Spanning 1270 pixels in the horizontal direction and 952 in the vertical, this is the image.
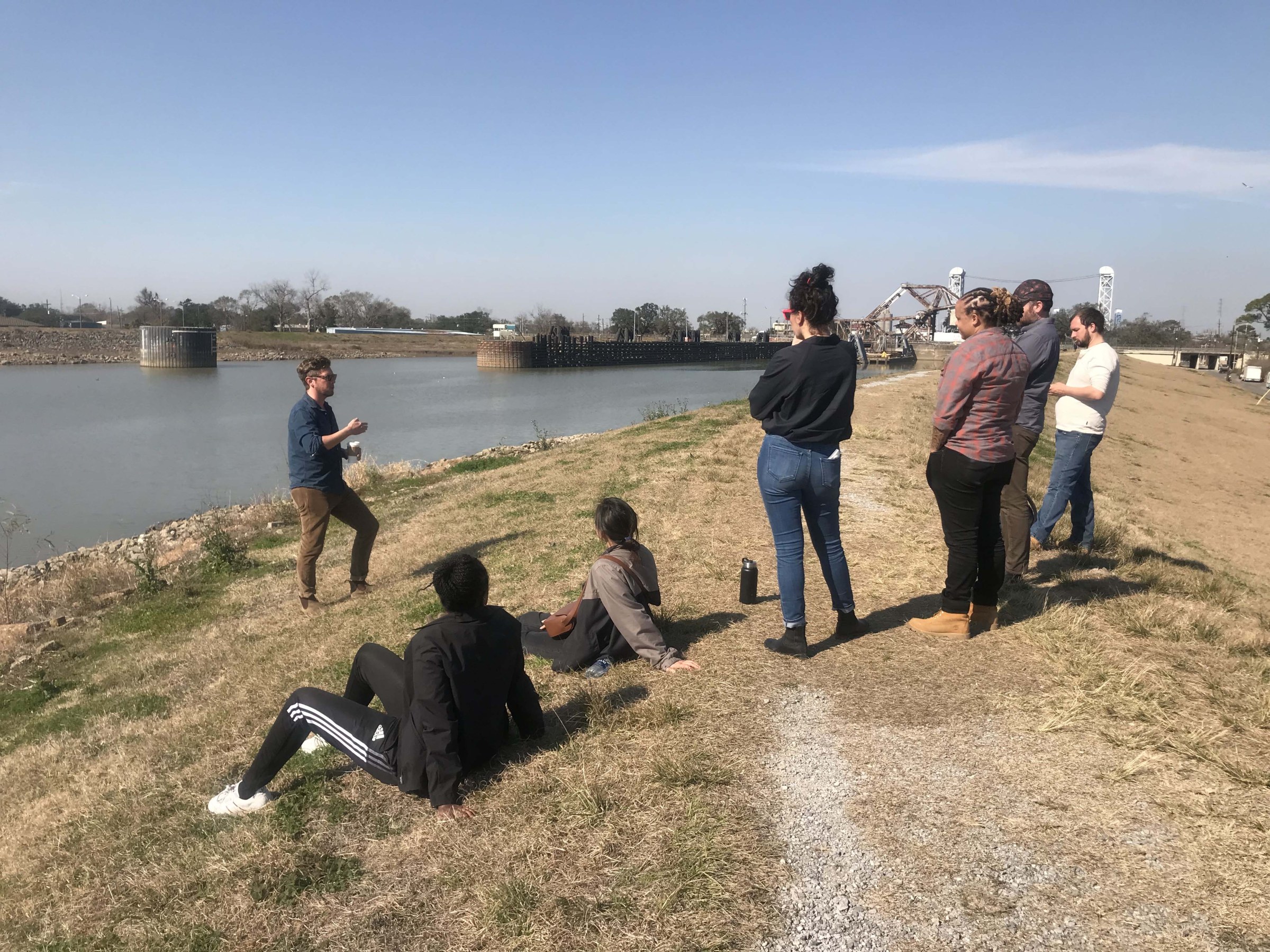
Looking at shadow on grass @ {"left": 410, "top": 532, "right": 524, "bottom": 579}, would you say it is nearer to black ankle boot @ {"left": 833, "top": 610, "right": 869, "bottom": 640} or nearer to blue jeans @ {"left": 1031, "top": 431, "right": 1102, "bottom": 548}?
black ankle boot @ {"left": 833, "top": 610, "right": 869, "bottom": 640}

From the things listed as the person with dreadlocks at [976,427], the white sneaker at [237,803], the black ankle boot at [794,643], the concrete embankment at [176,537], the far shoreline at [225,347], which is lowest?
the concrete embankment at [176,537]

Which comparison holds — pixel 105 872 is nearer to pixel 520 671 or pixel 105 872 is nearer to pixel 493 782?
pixel 493 782

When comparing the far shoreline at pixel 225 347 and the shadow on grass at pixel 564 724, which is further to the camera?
the far shoreline at pixel 225 347

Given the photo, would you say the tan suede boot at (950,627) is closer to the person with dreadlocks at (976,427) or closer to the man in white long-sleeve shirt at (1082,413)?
the person with dreadlocks at (976,427)

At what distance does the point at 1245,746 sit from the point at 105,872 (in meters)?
4.66

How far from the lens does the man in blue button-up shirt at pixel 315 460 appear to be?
665 cm

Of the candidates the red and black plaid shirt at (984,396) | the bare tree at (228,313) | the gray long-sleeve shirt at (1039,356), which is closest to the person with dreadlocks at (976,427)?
the red and black plaid shirt at (984,396)

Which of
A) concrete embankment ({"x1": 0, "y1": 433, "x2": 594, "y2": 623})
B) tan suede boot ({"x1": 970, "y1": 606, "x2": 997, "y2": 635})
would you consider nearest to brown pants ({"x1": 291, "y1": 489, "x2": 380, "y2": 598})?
concrete embankment ({"x1": 0, "y1": 433, "x2": 594, "y2": 623})

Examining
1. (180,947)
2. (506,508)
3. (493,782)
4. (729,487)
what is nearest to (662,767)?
(493,782)

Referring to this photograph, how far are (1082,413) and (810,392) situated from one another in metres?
2.97

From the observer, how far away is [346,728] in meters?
3.40

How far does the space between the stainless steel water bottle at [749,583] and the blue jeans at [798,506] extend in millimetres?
832

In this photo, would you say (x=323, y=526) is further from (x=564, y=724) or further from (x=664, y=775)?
(x=664, y=775)

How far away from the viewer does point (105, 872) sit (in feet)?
10.8
